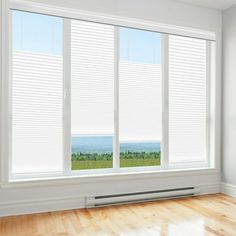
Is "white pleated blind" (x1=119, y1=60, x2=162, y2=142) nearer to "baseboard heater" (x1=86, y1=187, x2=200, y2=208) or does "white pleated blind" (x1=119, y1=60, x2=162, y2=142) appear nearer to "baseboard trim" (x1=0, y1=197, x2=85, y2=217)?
"baseboard heater" (x1=86, y1=187, x2=200, y2=208)

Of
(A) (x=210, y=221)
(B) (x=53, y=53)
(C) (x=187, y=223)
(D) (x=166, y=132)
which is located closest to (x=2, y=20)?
(B) (x=53, y=53)

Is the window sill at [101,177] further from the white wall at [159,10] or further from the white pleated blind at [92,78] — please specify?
the white wall at [159,10]

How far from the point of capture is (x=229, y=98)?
3.90 m

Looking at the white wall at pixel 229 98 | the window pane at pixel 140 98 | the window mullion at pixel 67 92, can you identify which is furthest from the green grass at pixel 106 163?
the white wall at pixel 229 98

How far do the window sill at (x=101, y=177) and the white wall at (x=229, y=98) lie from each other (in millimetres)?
234

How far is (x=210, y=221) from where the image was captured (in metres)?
2.79

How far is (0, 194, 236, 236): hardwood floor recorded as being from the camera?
250 cm

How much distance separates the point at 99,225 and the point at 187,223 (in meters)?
0.92

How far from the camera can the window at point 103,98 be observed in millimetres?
3092

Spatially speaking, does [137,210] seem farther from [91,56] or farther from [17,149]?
[91,56]

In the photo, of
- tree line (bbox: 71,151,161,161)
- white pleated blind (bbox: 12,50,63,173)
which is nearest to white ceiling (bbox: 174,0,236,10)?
white pleated blind (bbox: 12,50,63,173)

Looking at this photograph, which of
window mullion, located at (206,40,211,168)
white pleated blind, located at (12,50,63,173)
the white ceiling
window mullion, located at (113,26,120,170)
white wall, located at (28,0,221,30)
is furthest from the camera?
window mullion, located at (206,40,211,168)

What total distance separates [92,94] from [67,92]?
326 mm

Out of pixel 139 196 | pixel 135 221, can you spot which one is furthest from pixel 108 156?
pixel 135 221
